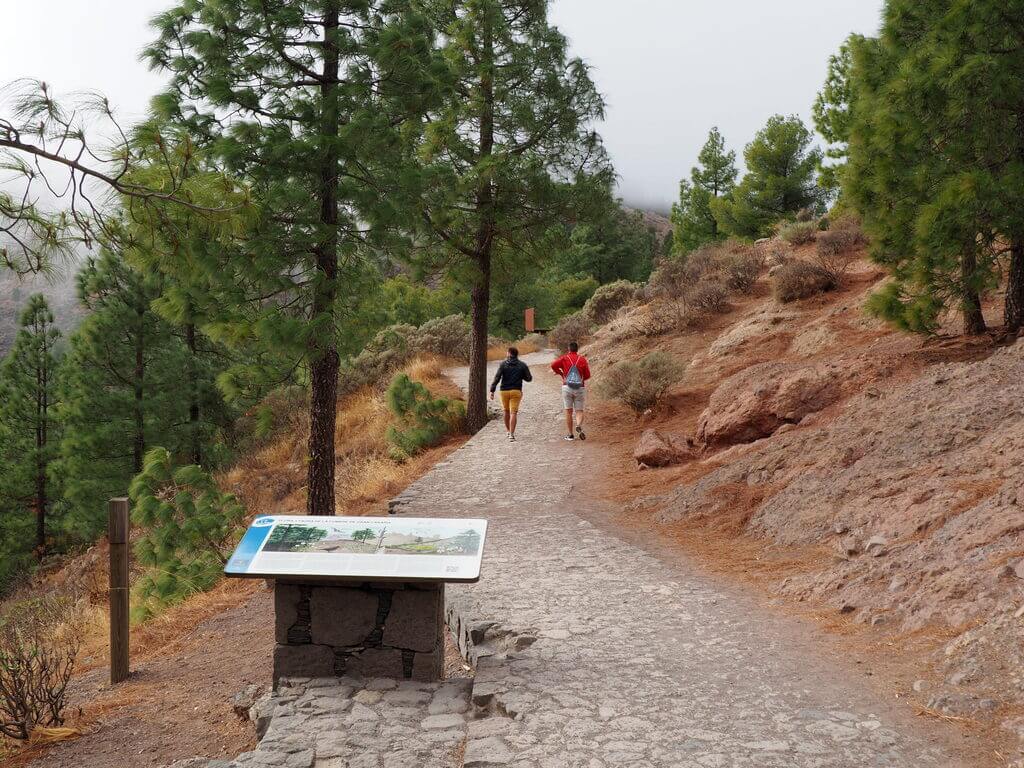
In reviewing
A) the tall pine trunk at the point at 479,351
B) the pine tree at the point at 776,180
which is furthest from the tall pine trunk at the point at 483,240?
the pine tree at the point at 776,180

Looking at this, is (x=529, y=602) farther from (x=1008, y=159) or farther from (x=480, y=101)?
(x=480, y=101)

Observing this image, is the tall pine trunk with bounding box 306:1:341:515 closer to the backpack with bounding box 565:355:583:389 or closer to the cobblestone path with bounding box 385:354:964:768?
the cobblestone path with bounding box 385:354:964:768

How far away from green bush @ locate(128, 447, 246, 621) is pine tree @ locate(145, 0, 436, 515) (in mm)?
1879

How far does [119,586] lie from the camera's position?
6465 mm

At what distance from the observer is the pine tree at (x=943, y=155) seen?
9.27m

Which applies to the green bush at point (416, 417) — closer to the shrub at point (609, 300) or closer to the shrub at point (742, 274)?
the shrub at point (742, 274)

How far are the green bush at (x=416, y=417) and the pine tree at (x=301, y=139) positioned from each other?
6326mm

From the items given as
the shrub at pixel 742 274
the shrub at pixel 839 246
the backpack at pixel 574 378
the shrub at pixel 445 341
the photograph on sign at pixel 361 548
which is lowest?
the photograph on sign at pixel 361 548

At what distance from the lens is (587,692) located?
457 cm

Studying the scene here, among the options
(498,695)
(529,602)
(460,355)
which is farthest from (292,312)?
(460,355)

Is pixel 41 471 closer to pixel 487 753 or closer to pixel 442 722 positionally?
pixel 442 722

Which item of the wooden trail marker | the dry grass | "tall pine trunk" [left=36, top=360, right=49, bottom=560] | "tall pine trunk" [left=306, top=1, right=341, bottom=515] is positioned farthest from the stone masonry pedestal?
"tall pine trunk" [left=36, top=360, right=49, bottom=560]

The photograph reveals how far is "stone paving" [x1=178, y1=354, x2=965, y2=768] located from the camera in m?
3.91

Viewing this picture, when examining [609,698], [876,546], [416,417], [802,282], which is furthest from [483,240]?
[609,698]
